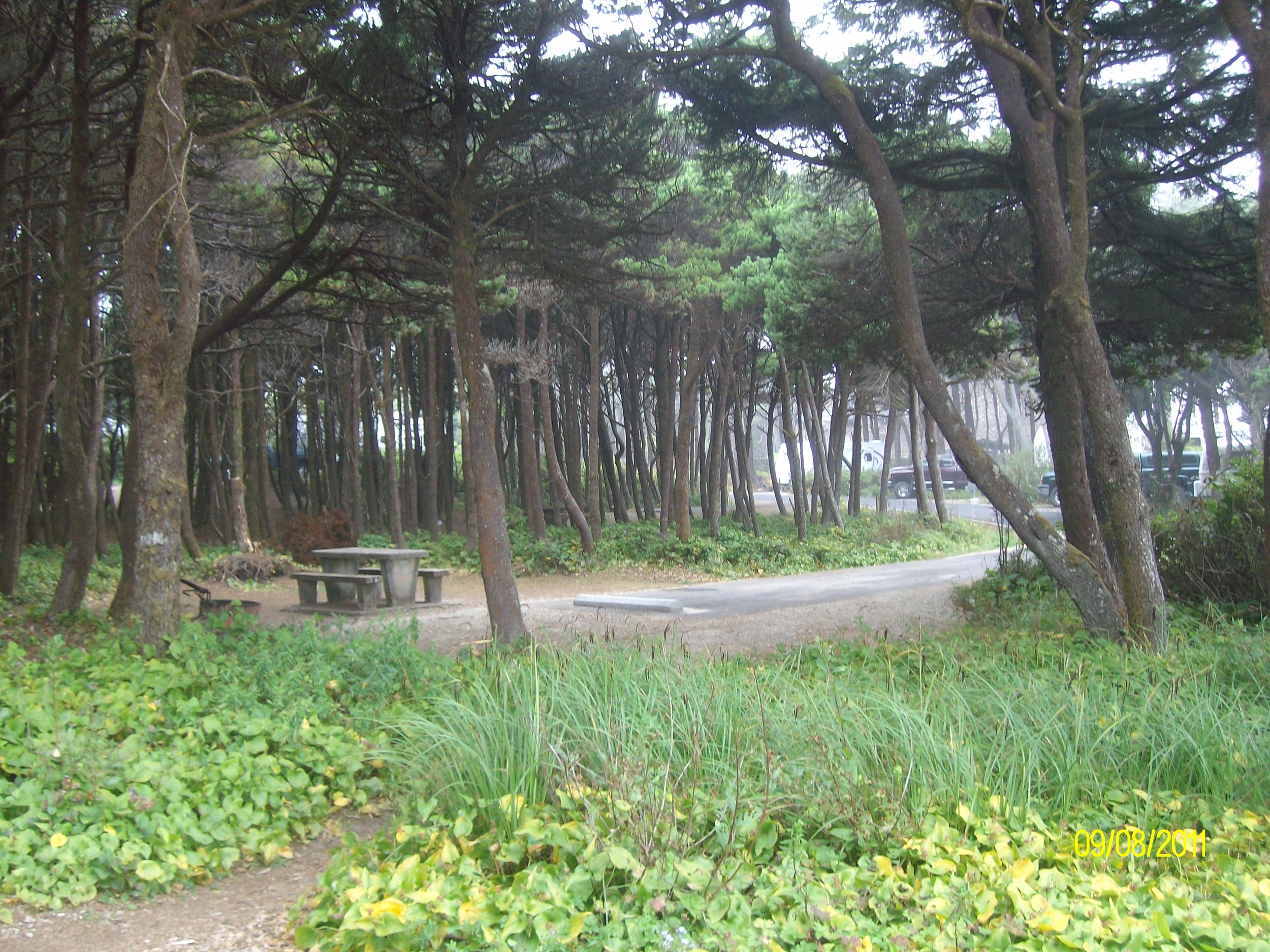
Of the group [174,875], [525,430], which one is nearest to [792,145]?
[174,875]

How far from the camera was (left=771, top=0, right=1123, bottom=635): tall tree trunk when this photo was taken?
7.73 metres

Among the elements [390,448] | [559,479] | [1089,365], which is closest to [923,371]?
[1089,365]

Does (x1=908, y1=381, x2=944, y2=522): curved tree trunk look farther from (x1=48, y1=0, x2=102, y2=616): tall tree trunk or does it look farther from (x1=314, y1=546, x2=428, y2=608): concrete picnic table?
(x1=48, y1=0, x2=102, y2=616): tall tree trunk

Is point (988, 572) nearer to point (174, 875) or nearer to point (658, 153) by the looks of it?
point (658, 153)

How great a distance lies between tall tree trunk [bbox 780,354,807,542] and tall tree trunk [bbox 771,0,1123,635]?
12.3m

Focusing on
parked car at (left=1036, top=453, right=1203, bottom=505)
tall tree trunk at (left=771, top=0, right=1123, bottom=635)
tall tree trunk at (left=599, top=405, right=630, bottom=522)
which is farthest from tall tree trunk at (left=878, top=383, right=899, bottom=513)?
tall tree trunk at (left=771, top=0, right=1123, bottom=635)

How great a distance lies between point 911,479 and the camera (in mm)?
42219

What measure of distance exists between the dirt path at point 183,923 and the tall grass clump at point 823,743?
2.75 ft

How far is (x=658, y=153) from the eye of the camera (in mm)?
8992

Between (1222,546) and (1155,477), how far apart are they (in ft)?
68.0

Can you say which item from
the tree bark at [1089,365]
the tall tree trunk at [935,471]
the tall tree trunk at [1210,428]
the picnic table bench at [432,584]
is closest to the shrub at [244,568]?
the picnic table bench at [432,584]

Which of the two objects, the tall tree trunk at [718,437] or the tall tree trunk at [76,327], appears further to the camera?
the tall tree trunk at [718,437]

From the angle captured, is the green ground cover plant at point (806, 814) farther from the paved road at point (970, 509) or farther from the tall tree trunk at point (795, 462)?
the paved road at point (970, 509)

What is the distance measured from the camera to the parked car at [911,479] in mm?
42438
